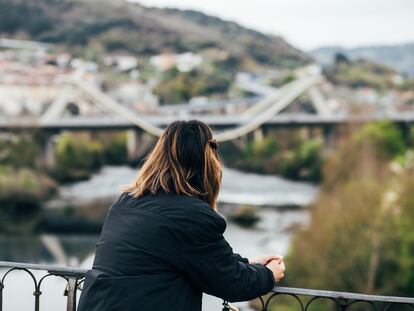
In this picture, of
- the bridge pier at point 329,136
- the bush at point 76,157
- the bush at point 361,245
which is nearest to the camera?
the bush at point 361,245

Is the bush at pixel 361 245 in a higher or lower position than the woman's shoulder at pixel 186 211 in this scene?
lower

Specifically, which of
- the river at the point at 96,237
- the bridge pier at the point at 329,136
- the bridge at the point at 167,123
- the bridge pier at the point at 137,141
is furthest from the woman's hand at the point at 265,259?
the bridge pier at the point at 137,141

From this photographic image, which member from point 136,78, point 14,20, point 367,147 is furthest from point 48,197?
point 14,20

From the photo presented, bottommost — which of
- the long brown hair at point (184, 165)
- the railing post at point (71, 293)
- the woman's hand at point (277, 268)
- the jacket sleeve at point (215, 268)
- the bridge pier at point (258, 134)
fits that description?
the bridge pier at point (258, 134)

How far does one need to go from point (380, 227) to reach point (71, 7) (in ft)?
118

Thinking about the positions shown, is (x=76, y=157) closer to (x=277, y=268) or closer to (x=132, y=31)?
(x=132, y=31)

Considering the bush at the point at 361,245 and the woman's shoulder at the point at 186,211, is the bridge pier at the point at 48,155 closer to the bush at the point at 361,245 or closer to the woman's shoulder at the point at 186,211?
the bush at the point at 361,245

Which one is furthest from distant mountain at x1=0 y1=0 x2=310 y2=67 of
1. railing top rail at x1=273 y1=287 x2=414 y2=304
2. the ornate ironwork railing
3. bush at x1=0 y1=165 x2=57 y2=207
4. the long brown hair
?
the long brown hair

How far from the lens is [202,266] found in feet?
3.67

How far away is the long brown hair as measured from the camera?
1150mm

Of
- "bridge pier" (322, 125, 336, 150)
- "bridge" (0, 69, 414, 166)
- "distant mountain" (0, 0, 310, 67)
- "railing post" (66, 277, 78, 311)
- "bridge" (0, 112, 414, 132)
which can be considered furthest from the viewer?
"distant mountain" (0, 0, 310, 67)

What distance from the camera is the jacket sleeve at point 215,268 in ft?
3.65

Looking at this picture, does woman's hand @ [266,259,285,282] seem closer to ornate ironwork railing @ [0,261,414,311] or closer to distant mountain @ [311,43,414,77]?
ornate ironwork railing @ [0,261,414,311]

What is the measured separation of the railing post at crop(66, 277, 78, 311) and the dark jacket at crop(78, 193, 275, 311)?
1.09 ft
